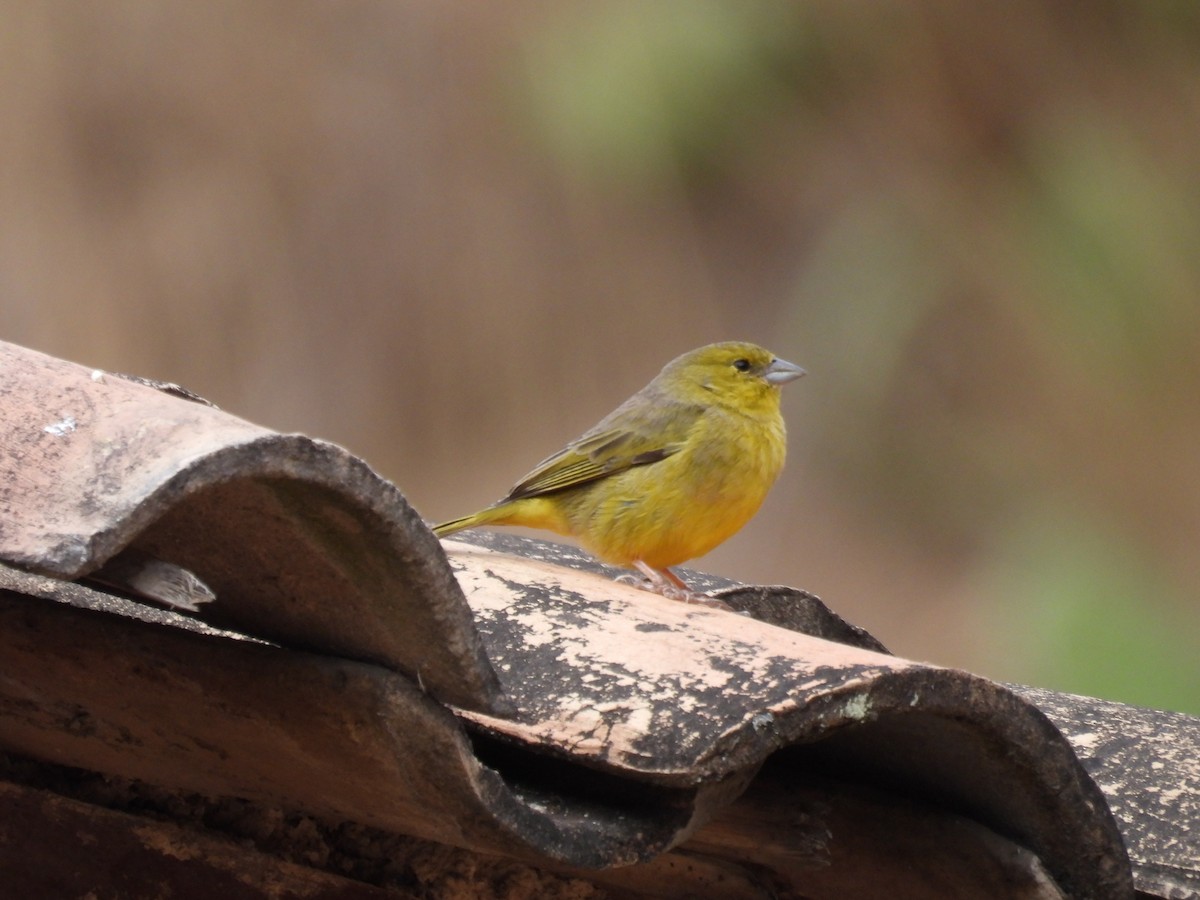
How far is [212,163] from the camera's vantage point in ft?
32.7

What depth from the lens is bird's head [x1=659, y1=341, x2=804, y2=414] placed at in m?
4.98

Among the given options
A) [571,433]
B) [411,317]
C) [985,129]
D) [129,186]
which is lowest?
[571,433]

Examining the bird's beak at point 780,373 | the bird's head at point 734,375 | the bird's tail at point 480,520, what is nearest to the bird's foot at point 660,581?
the bird's tail at point 480,520

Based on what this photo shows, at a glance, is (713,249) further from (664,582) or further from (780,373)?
(664,582)

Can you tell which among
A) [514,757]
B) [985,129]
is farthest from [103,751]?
[985,129]

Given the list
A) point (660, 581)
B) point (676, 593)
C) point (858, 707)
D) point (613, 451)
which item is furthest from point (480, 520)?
point (858, 707)

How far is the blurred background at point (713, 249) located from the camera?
9812 mm

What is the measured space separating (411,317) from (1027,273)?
3.87m

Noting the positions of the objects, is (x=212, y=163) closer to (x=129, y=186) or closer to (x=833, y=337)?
(x=129, y=186)

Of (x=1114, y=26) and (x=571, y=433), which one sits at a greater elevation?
(x=1114, y=26)

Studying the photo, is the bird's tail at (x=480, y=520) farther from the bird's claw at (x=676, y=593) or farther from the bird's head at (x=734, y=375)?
the bird's head at (x=734, y=375)

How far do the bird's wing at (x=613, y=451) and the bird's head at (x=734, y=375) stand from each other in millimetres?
196

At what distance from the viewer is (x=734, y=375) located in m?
5.07

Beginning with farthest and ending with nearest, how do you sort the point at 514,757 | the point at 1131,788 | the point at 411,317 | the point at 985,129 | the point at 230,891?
the point at 985,129 → the point at 411,317 → the point at 1131,788 → the point at 230,891 → the point at 514,757
